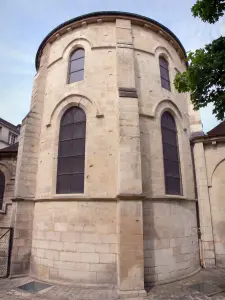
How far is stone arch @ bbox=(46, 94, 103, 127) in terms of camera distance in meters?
8.38

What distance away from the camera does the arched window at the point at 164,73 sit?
392 inches

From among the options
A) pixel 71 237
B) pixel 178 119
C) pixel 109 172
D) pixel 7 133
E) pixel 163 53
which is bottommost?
pixel 71 237

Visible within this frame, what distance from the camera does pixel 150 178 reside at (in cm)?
786

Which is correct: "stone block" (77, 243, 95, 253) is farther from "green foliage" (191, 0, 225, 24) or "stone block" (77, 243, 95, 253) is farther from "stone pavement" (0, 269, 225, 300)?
"green foliage" (191, 0, 225, 24)

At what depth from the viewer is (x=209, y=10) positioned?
5.29 metres

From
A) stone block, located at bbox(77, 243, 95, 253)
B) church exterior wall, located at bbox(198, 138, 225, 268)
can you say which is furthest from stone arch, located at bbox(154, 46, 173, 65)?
stone block, located at bbox(77, 243, 95, 253)

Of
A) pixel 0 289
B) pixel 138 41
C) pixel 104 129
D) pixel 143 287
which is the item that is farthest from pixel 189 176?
pixel 0 289

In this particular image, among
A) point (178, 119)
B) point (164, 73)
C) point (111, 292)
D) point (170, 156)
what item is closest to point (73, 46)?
point (164, 73)

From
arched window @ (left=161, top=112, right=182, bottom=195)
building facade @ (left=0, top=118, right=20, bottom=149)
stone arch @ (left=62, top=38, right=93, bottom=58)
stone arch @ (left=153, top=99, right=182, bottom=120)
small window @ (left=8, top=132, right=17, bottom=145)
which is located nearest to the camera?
arched window @ (left=161, top=112, right=182, bottom=195)

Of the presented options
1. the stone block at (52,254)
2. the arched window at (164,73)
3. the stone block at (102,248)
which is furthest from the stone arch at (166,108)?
the stone block at (52,254)

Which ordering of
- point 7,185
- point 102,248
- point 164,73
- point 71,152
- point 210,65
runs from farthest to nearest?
1. point 7,185
2. point 164,73
3. point 71,152
4. point 102,248
5. point 210,65

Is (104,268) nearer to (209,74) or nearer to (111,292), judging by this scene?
(111,292)

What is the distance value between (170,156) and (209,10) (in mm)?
5115

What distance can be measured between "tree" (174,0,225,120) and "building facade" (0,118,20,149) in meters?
27.8
